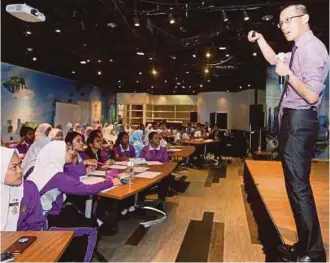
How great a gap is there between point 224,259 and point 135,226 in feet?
4.50

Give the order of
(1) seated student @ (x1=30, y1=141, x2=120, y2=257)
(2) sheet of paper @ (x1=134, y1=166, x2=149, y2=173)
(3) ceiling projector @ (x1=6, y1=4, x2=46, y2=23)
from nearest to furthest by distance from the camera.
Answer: (1) seated student @ (x1=30, y1=141, x2=120, y2=257) → (3) ceiling projector @ (x1=6, y1=4, x2=46, y2=23) → (2) sheet of paper @ (x1=134, y1=166, x2=149, y2=173)

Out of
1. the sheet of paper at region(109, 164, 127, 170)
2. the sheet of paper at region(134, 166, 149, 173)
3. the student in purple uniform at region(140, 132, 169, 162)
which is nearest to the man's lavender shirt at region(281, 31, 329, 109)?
the sheet of paper at region(134, 166, 149, 173)

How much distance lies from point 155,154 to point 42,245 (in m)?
3.99

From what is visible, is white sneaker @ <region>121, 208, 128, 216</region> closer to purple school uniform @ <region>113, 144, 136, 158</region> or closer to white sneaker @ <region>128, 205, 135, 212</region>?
Answer: white sneaker @ <region>128, 205, 135, 212</region>

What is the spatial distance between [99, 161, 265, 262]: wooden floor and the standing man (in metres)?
1.83

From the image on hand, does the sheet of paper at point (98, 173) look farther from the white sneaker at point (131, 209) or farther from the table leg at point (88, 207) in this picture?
the white sneaker at point (131, 209)

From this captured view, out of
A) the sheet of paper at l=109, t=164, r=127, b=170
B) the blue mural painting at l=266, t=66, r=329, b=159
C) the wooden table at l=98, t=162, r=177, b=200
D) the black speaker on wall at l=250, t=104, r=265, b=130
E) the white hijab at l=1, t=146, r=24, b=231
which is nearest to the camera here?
the white hijab at l=1, t=146, r=24, b=231

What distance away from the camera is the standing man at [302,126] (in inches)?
54.1

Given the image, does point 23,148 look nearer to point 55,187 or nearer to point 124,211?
point 124,211

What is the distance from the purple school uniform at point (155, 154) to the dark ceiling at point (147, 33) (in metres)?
2.31

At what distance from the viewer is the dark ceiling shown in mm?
5160

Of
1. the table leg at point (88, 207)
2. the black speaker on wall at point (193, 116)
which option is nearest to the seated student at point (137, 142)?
the table leg at point (88, 207)

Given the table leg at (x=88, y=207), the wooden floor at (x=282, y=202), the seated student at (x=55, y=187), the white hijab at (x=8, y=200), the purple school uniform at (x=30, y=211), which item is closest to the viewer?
the white hijab at (x=8, y=200)

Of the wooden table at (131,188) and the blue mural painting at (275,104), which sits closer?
the wooden table at (131,188)
